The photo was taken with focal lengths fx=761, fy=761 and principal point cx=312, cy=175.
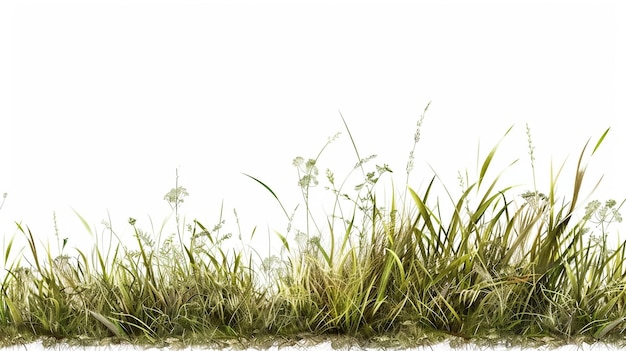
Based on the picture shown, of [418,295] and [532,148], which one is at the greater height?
[532,148]

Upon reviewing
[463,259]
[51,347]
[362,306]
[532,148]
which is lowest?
[51,347]

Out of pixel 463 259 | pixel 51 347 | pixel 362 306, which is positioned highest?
pixel 463 259

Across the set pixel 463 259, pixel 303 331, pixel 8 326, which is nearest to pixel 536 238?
pixel 463 259

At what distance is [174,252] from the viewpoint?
10.4 ft

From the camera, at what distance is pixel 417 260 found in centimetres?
307

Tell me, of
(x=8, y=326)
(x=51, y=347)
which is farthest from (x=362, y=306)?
(x=8, y=326)

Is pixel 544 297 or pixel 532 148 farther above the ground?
pixel 532 148

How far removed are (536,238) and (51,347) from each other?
204 cm

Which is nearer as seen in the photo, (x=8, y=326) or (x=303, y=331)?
(x=303, y=331)

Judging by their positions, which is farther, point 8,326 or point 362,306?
point 8,326

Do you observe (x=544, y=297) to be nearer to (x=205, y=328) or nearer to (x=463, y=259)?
(x=463, y=259)

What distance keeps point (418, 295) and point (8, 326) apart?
173 cm

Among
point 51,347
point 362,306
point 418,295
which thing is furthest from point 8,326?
point 418,295

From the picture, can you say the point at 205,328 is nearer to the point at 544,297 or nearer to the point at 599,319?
the point at 544,297
